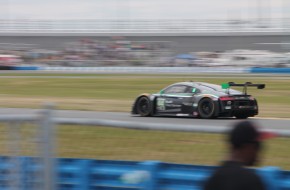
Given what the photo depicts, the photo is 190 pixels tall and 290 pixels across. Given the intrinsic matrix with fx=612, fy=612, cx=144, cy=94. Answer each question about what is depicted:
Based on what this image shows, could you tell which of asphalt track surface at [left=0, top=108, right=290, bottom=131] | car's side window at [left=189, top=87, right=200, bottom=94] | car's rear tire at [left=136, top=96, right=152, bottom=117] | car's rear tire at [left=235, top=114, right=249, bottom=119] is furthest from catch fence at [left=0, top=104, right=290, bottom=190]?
car's rear tire at [left=136, top=96, right=152, bottom=117]

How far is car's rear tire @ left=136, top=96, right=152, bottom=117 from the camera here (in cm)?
1720

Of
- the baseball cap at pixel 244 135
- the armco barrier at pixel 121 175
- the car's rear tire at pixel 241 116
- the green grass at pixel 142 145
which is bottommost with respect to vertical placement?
the car's rear tire at pixel 241 116

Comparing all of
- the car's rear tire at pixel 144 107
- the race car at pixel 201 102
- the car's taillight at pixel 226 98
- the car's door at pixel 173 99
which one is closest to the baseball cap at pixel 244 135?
the race car at pixel 201 102

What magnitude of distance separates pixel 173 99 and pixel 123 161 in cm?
1104

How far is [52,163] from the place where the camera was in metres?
5.42

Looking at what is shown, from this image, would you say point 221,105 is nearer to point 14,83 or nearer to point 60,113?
point 60,113

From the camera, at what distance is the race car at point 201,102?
1571 cm

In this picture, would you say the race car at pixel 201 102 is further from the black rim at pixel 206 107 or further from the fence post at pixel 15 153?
the fence post at pixel 15 153

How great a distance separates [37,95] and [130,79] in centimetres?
938

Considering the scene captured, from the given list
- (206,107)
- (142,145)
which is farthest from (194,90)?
(142,145)

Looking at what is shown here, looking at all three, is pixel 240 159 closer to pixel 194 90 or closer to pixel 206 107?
pixel 206 107

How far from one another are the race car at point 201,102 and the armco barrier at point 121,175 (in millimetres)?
9416

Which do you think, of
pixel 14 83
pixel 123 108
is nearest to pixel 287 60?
pixel 14 83

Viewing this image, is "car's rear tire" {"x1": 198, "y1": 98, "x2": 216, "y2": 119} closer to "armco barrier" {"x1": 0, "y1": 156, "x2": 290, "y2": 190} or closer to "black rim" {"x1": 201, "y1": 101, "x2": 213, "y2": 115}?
"black rim" {"x1": 201, "y1": 101, "x2": 213, "y2": 115}
